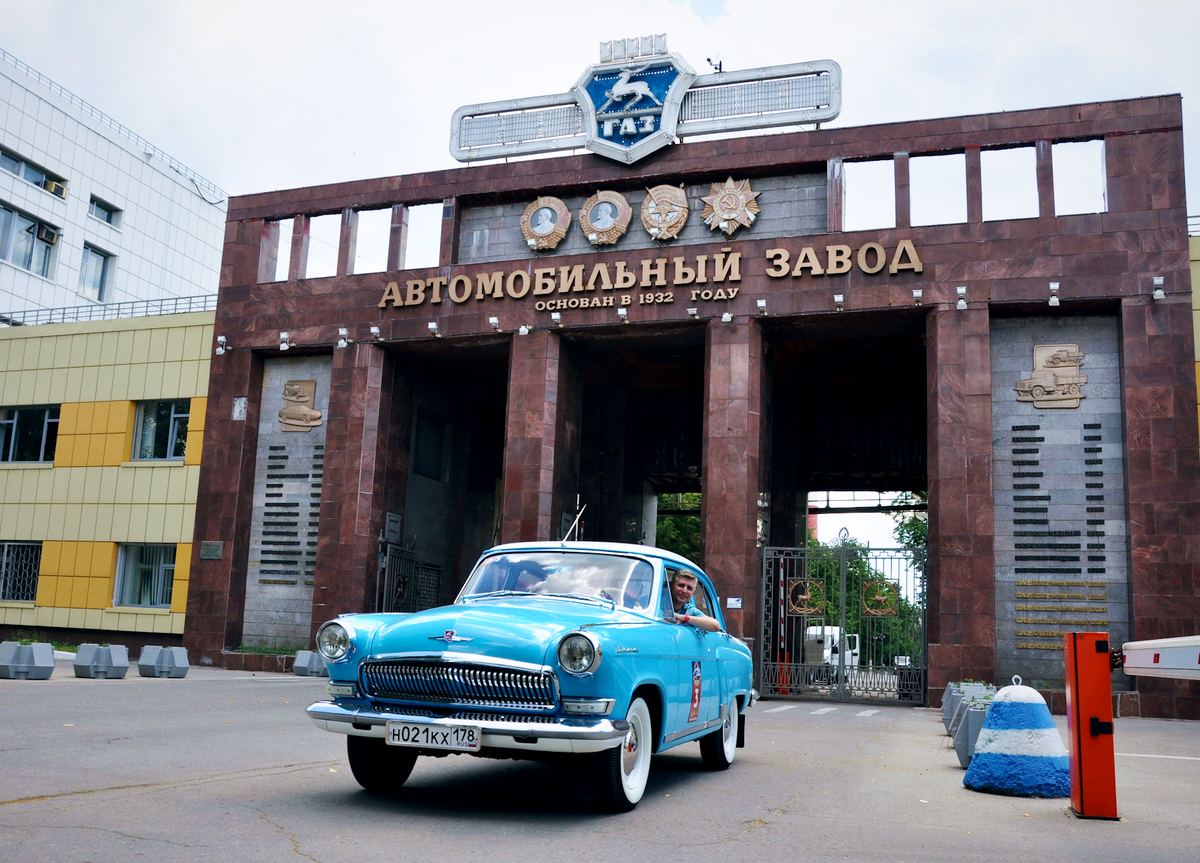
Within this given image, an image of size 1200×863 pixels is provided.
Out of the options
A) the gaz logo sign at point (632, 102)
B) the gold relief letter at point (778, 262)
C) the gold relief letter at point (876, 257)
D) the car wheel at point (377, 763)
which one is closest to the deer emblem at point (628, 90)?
the gaz logo sign at point (632, 102)

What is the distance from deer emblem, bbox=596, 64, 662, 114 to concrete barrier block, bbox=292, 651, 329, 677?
1322 centimetres

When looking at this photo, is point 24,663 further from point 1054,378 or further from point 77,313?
point 77,313

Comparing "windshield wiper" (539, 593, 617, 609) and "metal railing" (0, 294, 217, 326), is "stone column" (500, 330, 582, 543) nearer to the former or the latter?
"metal railing" (0, 294, 217, 326)

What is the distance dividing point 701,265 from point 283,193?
1085 cm

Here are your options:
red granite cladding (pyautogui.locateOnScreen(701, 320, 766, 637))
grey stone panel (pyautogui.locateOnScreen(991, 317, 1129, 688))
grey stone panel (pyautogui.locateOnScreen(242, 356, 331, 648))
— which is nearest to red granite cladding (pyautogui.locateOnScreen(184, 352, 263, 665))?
grey stone panel (pyautogui.locateOnScreen(242, 356, 331, 648))

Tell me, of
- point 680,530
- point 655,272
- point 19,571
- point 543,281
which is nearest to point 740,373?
point 655,272

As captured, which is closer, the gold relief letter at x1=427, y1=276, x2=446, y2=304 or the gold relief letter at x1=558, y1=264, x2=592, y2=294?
the gold relief letter at x1=558, y1=264, x2=592, y2=294

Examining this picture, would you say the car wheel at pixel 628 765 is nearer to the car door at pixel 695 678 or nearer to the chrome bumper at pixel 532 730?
the chrome bumper at pixel 532 730

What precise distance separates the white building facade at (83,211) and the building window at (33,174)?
1.6 inches

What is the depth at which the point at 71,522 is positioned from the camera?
90.2 feet

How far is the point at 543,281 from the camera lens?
22.7 metres

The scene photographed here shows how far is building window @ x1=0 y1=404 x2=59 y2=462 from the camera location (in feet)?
94.4

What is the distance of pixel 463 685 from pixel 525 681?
363mm

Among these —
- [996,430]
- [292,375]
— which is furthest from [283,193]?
[996,430]
